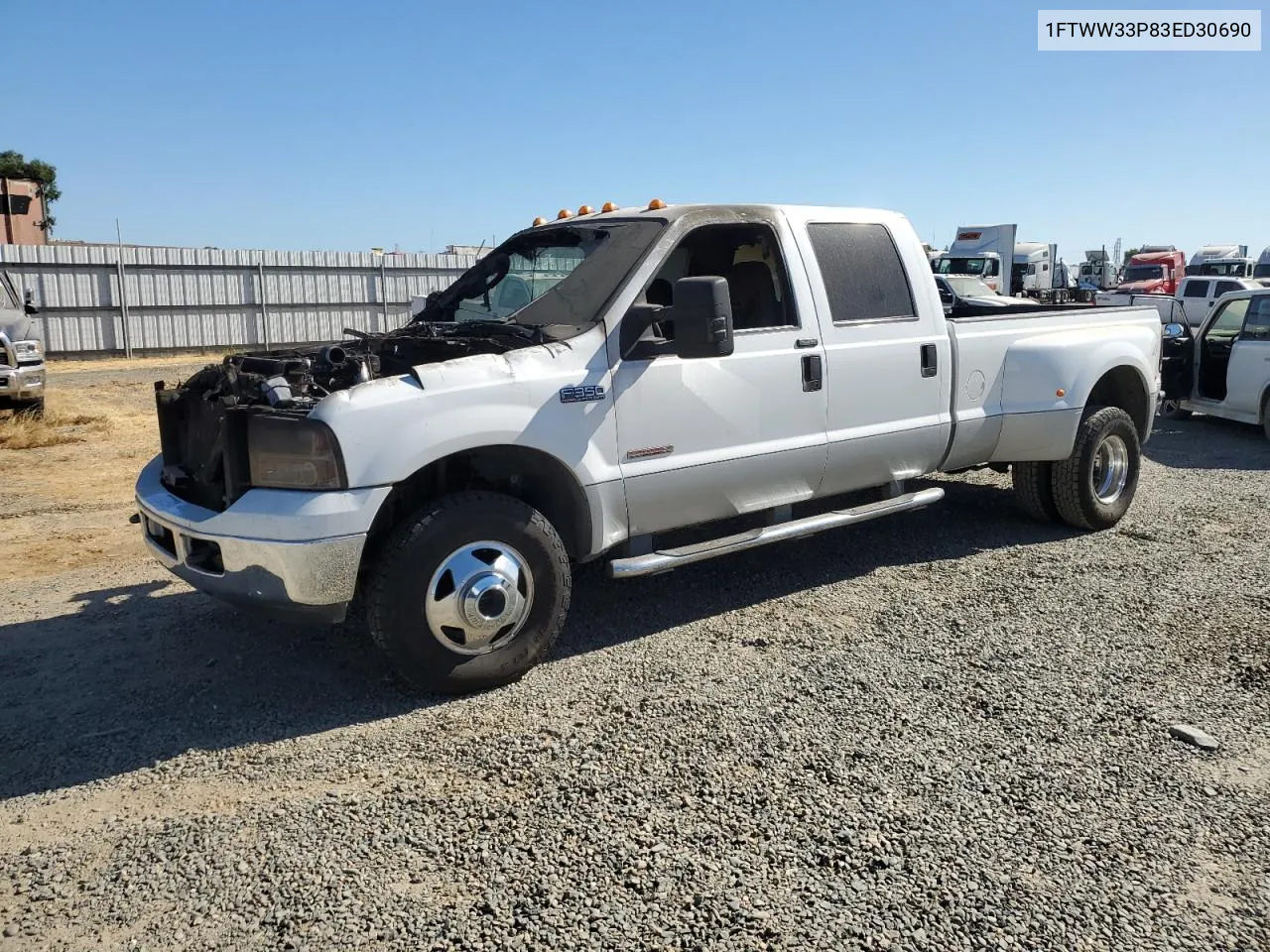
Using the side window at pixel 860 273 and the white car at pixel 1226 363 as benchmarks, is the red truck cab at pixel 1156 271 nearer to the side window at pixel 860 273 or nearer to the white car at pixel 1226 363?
the white car at pixel 1226 363

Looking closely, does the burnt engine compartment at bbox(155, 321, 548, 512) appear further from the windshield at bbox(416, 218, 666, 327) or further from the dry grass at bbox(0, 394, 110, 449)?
the dry grass at bbox(0, 394, 110, 449)

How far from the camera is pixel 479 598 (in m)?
4.02

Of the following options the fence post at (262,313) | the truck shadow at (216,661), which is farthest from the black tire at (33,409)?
the fence post at (262,313)

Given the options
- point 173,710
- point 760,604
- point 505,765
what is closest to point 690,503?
point 760,604

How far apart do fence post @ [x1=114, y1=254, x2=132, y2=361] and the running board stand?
21421 mm

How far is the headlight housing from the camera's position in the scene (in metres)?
3.74

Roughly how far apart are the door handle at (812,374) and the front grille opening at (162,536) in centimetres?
301

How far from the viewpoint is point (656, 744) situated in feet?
12.1

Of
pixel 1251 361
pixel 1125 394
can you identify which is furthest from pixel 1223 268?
pixel 1125 394

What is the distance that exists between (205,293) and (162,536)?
21717 millimetres

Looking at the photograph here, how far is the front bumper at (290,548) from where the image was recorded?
3.75m

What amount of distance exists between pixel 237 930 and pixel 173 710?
5.37 feet

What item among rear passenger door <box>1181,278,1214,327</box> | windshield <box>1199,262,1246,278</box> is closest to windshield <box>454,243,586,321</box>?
rear passenger door <box>1181,278,1214,327</box>

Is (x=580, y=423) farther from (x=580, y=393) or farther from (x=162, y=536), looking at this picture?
(x=162, y=536)
